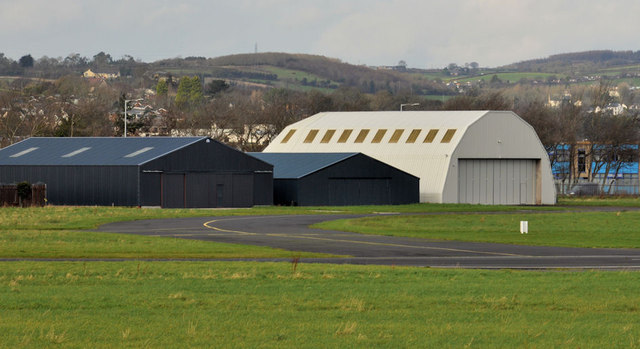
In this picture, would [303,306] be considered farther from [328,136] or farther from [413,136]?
[328,136]

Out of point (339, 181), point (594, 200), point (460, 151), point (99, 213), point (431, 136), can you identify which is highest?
point (431, 136)

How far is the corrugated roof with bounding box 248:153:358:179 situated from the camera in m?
91.7

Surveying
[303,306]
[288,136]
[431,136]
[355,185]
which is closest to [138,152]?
[355,185]

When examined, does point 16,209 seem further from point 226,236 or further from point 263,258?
point 263,258

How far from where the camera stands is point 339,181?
304ft

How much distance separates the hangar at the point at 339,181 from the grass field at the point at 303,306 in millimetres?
53789

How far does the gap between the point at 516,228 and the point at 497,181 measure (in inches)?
1739

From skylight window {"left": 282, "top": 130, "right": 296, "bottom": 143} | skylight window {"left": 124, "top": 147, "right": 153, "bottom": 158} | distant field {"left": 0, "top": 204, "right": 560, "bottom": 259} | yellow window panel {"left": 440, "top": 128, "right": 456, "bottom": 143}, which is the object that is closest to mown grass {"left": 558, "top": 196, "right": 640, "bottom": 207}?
yellow window panel {"left": 440, "top": 128, "right": 456, "bottom": 143}

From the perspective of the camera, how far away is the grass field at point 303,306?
18.5 m

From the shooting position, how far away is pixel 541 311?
2247 centimetres

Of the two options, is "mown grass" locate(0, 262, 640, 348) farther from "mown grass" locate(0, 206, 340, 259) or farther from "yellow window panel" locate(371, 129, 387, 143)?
"yellow window panel" locate(371, 129, 387, 143)

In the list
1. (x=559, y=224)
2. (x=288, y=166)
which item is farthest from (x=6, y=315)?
(x=288, y=166)

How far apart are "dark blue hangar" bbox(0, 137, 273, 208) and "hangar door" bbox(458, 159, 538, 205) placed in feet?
67.9

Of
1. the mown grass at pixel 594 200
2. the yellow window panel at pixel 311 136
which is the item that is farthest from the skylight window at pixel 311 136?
the mown grass at pixel 594 200
